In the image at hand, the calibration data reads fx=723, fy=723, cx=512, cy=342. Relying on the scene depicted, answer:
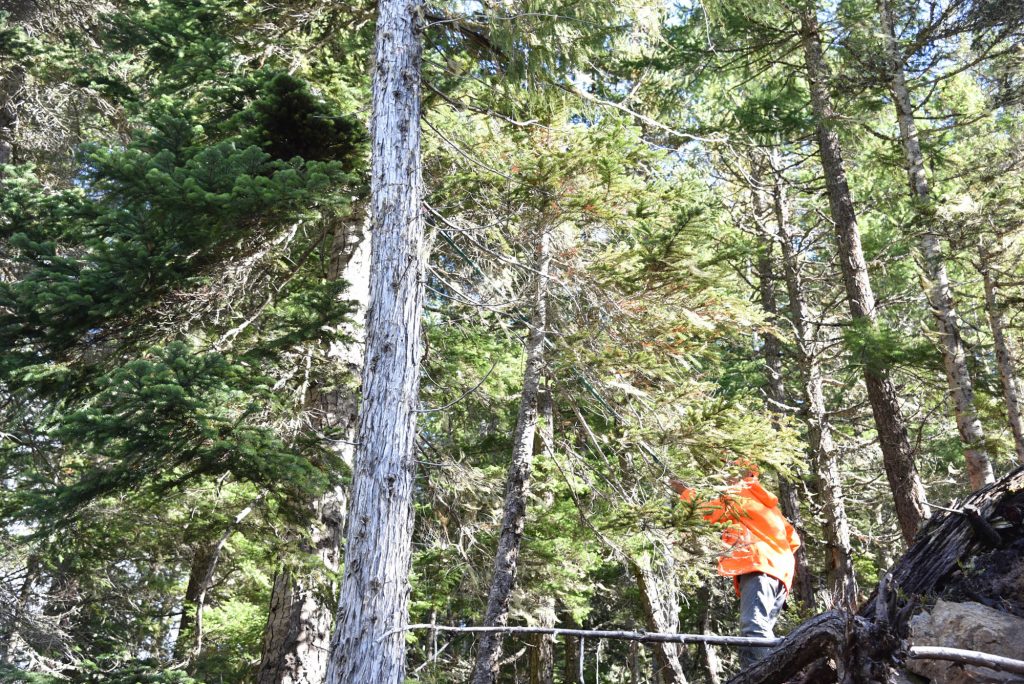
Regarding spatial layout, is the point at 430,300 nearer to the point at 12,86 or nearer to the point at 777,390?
the point at 777,390

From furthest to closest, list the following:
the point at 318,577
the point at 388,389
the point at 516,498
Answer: the point at 516,498, the point at 318,577, the point at 388,389

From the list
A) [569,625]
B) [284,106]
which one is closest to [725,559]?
[284,106]

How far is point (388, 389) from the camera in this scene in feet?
16.0

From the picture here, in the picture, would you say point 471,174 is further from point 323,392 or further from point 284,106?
point 323,392

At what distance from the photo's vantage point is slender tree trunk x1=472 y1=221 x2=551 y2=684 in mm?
7273

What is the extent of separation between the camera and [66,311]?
5.79 meters

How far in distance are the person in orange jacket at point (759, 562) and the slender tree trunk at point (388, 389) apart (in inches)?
99.3

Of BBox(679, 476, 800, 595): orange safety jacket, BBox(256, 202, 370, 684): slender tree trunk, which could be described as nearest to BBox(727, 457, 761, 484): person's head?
BBox(679, 476, 800, 595): orange safety jacket

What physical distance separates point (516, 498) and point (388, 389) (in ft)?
10.3

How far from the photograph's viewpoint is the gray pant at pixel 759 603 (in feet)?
17.7

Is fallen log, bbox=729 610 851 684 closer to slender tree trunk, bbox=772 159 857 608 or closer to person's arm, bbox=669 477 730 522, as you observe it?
person's arm, bbox=669 477 730 522

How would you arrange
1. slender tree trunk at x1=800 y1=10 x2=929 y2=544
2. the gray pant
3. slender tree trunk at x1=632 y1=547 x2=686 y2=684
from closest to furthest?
the gray pant → slender tree trunk at x1=632 y1=547 x2=686 y2=684 → slender tree trunk at x1=800 y1=10 x2=929 y2=544

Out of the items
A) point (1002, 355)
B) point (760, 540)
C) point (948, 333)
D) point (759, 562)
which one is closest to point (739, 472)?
point (760, 540)

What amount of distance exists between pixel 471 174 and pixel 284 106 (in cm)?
199
